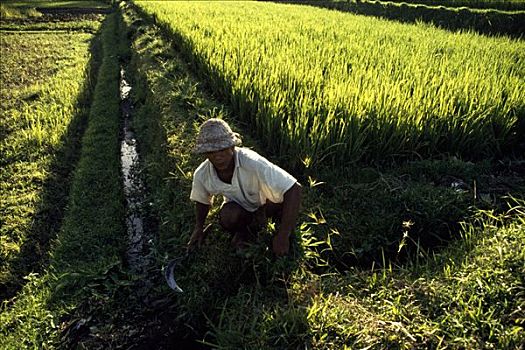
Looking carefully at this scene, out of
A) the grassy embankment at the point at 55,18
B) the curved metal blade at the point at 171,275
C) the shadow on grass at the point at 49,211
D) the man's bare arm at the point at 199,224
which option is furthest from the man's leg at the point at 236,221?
the grassy embankment at the point at 55,18

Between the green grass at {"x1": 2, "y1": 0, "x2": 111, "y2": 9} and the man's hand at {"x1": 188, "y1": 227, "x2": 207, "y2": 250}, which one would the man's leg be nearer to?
the man's hand at {"x1": 188, "y1": 227, "x2": 207, "y2": 250}

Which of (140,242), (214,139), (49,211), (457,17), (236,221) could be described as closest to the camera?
(214,139)

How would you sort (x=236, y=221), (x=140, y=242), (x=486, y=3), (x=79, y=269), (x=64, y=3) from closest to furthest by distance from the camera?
(x=236, y=221) → (x=79, y=269) → (x=140, y=242) → (x=486, y=3) → (x=64, y=3)

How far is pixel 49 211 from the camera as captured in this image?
3717mm

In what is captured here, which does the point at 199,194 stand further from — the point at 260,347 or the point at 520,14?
the point at 520,14

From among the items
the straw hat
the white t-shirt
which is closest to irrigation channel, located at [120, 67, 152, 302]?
the white t-shirt

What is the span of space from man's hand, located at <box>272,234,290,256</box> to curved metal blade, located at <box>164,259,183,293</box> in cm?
65

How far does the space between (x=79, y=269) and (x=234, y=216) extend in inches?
49.9

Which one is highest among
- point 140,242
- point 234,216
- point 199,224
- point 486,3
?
point 486,3

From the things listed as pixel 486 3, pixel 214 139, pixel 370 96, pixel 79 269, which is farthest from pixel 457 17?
pixel 79 269

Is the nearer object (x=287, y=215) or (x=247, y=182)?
(x=287, y=215)

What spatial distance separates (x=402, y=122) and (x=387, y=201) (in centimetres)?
79

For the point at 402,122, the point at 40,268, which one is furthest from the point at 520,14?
the point at 40,268

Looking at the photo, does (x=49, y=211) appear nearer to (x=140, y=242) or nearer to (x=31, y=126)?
(x=140, y=242)
